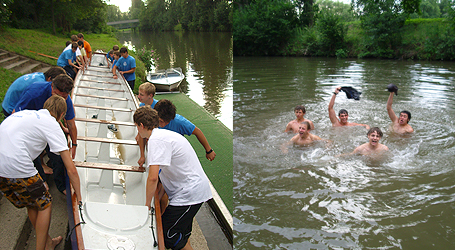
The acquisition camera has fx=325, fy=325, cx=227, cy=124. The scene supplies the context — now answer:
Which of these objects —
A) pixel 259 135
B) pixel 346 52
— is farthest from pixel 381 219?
pixel 346 52

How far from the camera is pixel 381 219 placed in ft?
14.3

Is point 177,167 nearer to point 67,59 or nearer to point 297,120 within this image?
point 297,120

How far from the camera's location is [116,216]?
3.34 metres

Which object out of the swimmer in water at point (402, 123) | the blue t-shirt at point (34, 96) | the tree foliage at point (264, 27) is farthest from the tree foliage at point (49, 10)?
the swimmer in water at point (402, 123)

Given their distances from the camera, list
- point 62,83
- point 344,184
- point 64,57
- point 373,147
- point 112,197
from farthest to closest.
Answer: point 64,57
point 373,147
point 344,184
point 112,197
point 62,83

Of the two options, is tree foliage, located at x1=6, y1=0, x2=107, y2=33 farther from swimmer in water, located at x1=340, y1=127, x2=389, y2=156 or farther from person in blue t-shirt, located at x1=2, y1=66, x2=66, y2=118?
swimmer in water, located at x1=340, y1=127, x2=389, y2=156

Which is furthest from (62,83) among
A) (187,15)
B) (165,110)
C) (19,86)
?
(187,15)

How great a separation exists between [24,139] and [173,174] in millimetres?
1275

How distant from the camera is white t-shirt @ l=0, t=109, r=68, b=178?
2707 mm

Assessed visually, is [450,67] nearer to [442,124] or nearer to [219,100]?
[442,124]

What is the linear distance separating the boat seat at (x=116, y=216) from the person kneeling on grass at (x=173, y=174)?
0.35 metres

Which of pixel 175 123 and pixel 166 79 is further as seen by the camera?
pixel 166 79

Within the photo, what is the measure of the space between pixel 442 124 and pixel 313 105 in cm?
360

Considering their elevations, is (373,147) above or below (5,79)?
below
